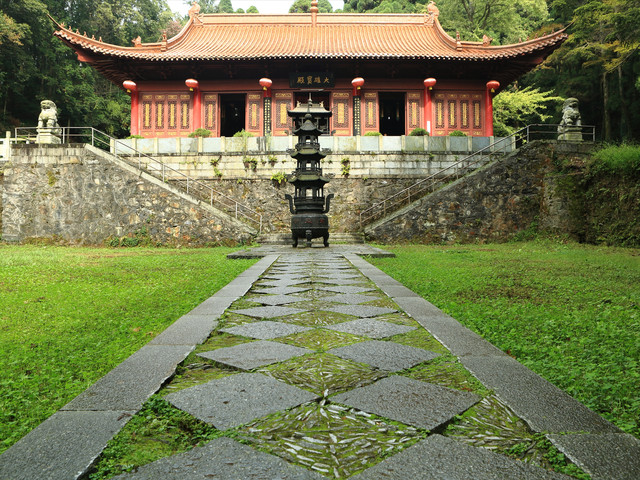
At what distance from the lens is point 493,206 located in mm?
12906

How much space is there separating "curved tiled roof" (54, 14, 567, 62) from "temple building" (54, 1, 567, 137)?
51 mm

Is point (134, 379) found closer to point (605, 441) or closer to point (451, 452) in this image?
point (451, 452)

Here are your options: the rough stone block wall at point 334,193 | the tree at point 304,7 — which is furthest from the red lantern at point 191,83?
the tree at point 304,7

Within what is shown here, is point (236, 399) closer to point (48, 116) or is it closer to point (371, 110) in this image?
point (48, 116)

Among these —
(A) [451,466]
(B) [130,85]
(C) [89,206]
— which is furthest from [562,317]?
(B) [130,85]

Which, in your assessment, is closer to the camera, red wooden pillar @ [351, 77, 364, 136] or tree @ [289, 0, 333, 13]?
red wooden pillar @ [351, 77, 364, 136]

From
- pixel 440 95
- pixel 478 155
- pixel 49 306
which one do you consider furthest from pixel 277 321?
pixel 440 95

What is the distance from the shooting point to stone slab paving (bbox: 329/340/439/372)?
197cm

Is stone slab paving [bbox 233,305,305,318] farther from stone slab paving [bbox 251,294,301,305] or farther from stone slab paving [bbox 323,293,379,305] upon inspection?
stone slab paving [bbox 323,293,379,305]

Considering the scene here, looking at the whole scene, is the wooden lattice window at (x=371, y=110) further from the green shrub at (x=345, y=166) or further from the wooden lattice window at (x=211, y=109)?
the wooden lattice window at (x=211, y=109)

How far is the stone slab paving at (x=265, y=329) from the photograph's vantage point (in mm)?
2463

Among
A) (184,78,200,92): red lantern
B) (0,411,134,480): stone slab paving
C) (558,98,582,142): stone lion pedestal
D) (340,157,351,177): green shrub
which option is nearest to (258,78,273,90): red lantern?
(184,78,200,92): red lantern

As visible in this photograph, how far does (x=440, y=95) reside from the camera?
17.2 m

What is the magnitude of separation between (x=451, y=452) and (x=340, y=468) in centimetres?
34
